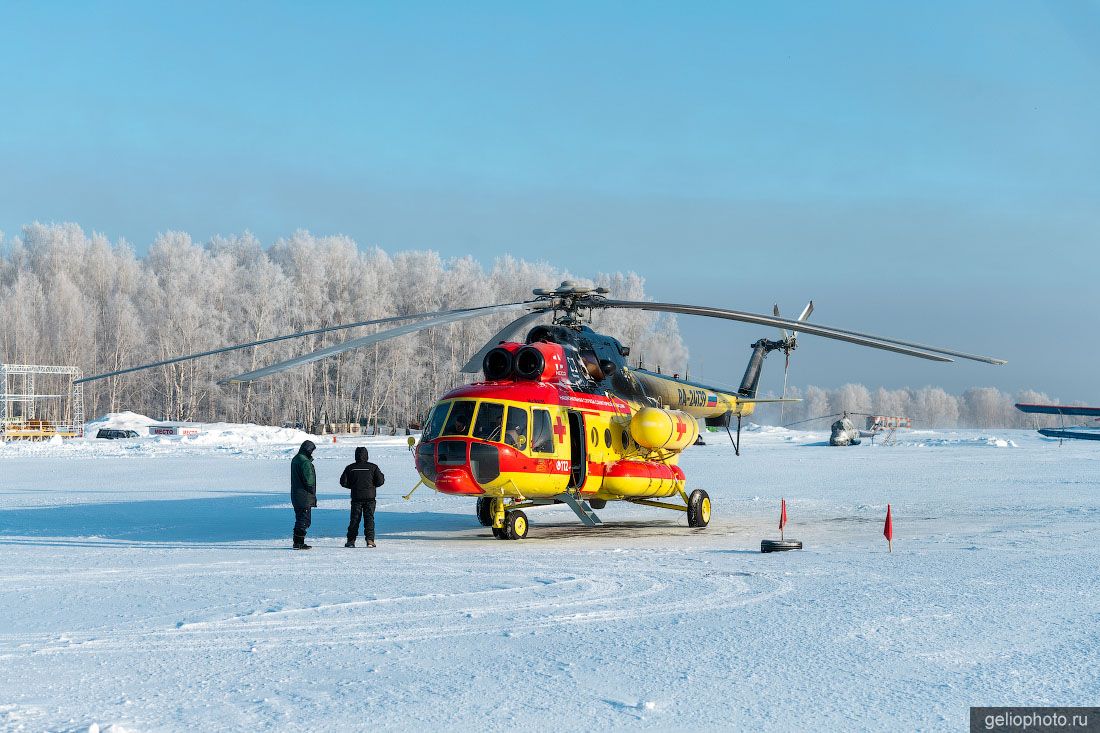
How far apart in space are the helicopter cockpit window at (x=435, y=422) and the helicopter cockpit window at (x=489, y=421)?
479 mm

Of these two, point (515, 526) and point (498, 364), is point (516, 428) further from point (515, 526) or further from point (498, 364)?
point (515, 526)

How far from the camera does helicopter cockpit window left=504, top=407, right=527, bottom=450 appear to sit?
501 inches

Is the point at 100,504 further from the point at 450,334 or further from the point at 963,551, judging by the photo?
the point at 450,334

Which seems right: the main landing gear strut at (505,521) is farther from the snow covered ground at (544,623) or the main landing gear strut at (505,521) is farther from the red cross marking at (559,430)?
the red cross marking at (559,430)

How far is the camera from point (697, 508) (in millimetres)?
15328

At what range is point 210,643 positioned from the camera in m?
6.53

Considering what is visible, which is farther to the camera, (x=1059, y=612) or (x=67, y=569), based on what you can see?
(x=67, y=569)

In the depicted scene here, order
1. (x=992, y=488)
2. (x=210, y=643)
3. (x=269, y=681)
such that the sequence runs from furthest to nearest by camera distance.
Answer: (x=992, y=488)
(x=210, y=643)
(x=269, y=681)

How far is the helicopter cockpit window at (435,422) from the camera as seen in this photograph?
1284cm

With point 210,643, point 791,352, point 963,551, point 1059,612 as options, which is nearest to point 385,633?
point 210,643

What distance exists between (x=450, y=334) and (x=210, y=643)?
2324 inches

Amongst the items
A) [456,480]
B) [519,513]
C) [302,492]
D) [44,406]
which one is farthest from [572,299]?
[44,406]

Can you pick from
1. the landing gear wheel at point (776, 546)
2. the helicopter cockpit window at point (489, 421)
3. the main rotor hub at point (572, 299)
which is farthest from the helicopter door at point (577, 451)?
the landing gear wheel at point (776, 546)

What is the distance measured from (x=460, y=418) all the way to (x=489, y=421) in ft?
1.26
